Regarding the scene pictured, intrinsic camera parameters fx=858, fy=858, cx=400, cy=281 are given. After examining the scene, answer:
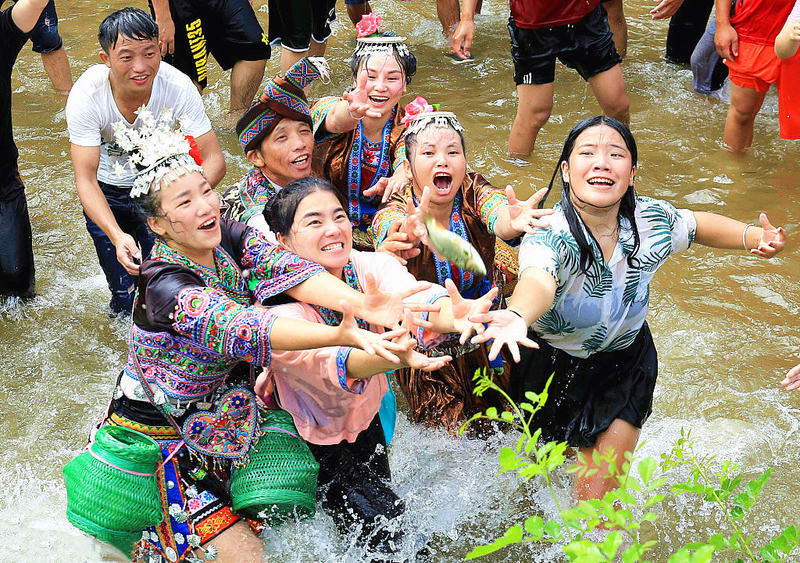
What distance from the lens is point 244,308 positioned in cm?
246

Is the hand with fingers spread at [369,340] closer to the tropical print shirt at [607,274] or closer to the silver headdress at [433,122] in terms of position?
the tropical print shirt at [607,274]

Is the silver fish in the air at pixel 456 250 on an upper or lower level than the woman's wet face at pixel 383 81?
lower

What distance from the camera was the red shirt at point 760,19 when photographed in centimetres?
480

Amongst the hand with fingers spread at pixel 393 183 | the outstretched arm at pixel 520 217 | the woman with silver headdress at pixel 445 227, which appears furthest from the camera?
the hand with fingers spread at pixel 393 183

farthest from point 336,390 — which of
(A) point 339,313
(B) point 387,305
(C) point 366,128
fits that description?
(C) point 366,128

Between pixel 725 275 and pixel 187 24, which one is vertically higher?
pixel 187 24

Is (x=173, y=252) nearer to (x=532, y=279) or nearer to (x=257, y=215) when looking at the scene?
(x=257, y=215)

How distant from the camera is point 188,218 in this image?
2.64 metres

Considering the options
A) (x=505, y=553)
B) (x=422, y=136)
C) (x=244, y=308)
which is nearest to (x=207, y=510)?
(x=244, y=308)

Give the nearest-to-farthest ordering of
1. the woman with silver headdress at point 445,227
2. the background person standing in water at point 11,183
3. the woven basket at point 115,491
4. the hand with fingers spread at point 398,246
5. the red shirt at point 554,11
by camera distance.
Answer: the woven basket at point 115,491 → the hand with fingers spread at point 398,246 → the woman with silver headdress at point 445,227 → the background person standing in water at point 11,183 → the red shirt at point 554,11

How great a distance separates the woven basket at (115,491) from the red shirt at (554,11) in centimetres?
335

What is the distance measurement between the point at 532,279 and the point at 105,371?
8.13 ft

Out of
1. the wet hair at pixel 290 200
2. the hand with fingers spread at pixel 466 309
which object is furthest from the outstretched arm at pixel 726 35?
the hand with fingers spread at pixel 466 309

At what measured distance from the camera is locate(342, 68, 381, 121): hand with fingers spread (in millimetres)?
3768
